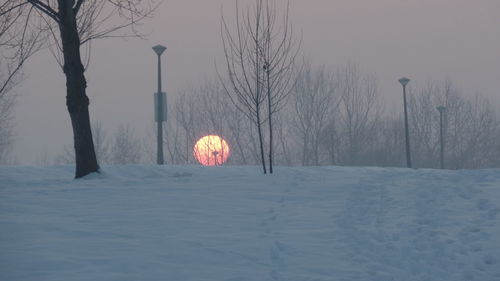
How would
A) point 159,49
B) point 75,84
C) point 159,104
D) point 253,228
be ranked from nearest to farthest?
point 253,228, point 75,84, point 159,104, point 159,49

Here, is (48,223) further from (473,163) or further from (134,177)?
(473,163)

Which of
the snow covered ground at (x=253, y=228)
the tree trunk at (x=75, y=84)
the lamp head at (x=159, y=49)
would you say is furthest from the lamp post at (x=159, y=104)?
the snow covered ground at (x=253, y=228)

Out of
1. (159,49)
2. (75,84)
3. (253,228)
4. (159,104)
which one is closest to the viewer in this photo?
(253,228)

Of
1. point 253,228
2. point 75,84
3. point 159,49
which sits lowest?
point 253,228

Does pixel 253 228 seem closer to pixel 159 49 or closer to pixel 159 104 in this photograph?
pixel 159 104

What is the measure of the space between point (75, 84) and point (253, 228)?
5.73 metres

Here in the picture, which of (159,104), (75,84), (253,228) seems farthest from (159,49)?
(253,228)

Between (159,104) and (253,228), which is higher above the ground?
(159,104)

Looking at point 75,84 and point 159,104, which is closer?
point 75,84

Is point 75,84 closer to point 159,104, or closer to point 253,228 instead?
point 253,228

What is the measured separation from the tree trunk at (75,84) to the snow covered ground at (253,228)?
822 mm

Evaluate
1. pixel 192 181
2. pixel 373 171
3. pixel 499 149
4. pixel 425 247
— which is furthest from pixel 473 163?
pixel 425 247

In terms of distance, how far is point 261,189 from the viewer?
12062 mm

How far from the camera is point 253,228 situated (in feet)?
30.4
